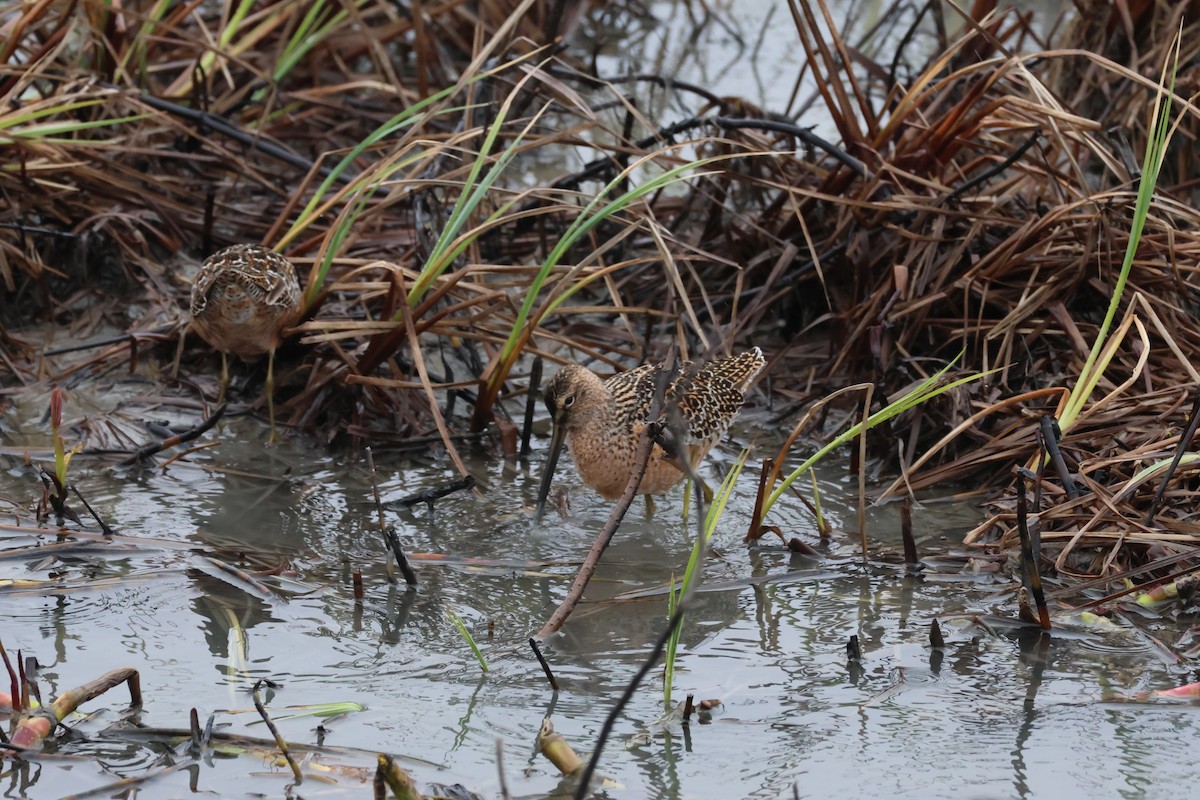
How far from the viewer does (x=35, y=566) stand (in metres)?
3.67

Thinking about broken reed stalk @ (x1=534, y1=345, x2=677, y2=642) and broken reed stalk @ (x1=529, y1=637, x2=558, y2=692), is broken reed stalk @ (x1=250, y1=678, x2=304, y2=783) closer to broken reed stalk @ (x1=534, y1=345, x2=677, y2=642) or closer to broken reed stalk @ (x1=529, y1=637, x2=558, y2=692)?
broken reed stalk @ (x1=529, y1=637, x2=558, y2=692)

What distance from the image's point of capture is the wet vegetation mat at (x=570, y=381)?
338 cm

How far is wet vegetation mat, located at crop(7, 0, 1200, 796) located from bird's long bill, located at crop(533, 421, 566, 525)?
0.02 meters

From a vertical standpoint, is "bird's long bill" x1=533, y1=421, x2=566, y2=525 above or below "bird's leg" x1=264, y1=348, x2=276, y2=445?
below

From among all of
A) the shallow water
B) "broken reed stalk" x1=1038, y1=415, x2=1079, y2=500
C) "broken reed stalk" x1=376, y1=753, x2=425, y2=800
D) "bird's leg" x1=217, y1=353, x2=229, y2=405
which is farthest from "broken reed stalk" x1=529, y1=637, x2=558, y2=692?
"bird's leg" x1=217, y1=353, x2=229, y2=405

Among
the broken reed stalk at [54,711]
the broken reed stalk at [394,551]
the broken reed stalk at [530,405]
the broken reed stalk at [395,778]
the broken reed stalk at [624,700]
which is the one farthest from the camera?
the broken reed stalk at [530,405]

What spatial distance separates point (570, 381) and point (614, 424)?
207 mm

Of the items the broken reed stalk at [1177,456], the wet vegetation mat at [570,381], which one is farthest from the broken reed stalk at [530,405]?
the broken reed stalk at [1177,456]

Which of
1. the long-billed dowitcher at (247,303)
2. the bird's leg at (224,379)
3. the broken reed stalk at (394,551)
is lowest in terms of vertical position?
the broken reed stalk at (394,551)

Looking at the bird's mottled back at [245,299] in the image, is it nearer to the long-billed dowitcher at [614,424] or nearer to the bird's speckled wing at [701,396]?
the long-billed dowitcher at [614,424]

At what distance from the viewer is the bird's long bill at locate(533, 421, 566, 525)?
4438 millimetres

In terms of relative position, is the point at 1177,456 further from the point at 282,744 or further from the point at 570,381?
the point at 282,744

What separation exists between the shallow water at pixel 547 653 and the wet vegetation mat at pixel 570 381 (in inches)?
0.7

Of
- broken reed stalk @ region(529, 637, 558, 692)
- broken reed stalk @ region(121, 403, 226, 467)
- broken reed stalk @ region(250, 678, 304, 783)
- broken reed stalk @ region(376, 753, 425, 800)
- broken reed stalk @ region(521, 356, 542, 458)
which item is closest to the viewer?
broken reed stalk @ region(376, 753, 425, 800)
